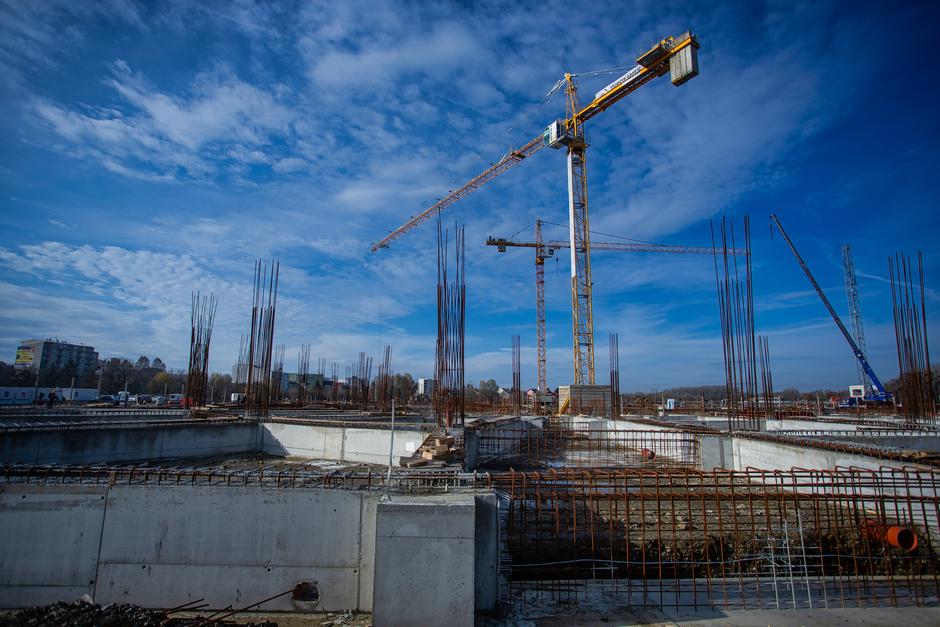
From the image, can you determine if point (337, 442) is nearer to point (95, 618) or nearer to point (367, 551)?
point (367, 551)

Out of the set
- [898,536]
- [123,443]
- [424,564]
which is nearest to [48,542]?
[424,564]

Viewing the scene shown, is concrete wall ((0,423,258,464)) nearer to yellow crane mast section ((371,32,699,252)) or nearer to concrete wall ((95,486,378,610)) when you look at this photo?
concrete wall ((95,486,378,610))

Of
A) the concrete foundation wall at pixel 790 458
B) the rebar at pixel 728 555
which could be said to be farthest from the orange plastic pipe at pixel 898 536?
the concrete foundation wall at pixel 790 458

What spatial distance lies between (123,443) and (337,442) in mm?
5889

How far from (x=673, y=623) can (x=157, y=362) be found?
13191cm

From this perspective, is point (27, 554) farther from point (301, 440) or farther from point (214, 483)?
point (301, 440)

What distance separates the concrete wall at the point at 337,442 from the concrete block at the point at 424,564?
26.9 feet

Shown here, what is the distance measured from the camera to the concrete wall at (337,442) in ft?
45.8

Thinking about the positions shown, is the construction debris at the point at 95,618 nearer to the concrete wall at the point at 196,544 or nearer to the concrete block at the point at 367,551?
the concrete wall at the point at 196,544

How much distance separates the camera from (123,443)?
12.8 meters

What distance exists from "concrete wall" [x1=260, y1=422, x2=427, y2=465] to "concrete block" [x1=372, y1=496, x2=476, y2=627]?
8.19 metres

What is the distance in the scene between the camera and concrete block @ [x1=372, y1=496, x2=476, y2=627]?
5.05 m

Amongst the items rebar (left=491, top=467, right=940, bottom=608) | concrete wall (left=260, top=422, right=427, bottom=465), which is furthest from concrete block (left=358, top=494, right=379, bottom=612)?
concrete wall (left=260, top=422, right=427, bottom=465)

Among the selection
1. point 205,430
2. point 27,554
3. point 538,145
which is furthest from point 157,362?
point 27,554
